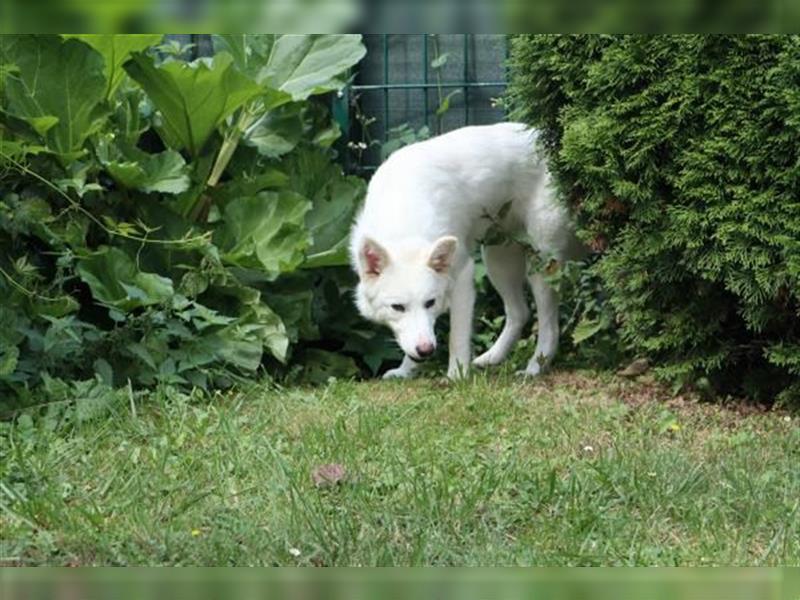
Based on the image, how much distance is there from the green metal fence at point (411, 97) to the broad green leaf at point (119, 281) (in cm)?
229

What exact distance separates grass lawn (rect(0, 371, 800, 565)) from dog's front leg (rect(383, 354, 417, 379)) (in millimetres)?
1136

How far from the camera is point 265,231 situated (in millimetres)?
5703

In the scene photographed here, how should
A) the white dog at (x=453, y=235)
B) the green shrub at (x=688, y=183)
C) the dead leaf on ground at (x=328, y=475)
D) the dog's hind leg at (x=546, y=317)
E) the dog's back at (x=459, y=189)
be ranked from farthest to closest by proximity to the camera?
the dog's hind leg at (x=546, y=317)
the dog's back at (x=459, y=189)
the white dog at (x=453, y=235)
the green shrub at (x=688, y=183)
the dead leaf on ground at (x=328, y=475)

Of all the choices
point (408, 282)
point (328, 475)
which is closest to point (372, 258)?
point (408, 282)

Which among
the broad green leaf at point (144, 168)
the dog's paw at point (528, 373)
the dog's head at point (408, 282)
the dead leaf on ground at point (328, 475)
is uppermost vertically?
the broad green leaf at point (144, 168)

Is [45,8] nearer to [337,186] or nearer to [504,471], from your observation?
[504,471]

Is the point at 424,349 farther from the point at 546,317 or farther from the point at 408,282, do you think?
the point at 546,317

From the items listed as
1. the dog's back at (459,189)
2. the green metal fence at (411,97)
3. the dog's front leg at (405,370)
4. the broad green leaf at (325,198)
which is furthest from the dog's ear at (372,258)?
the green metal fence at (411,97)

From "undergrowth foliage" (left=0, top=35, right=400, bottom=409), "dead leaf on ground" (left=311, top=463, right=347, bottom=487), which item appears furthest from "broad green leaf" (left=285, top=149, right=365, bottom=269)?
"dead leaf on ground" (left=311, top=463, right=347, bottom=487)

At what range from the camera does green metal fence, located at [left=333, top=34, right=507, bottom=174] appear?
7.11 m

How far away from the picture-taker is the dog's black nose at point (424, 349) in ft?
18.2

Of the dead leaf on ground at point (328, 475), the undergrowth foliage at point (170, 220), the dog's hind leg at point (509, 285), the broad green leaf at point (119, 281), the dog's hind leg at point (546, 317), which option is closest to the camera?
the dead leaf on ground at point (328, 475)

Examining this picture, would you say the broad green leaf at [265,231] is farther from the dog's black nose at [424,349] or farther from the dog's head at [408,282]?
the dog's black nose at [424,349]

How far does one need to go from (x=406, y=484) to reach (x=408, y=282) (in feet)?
7.85
